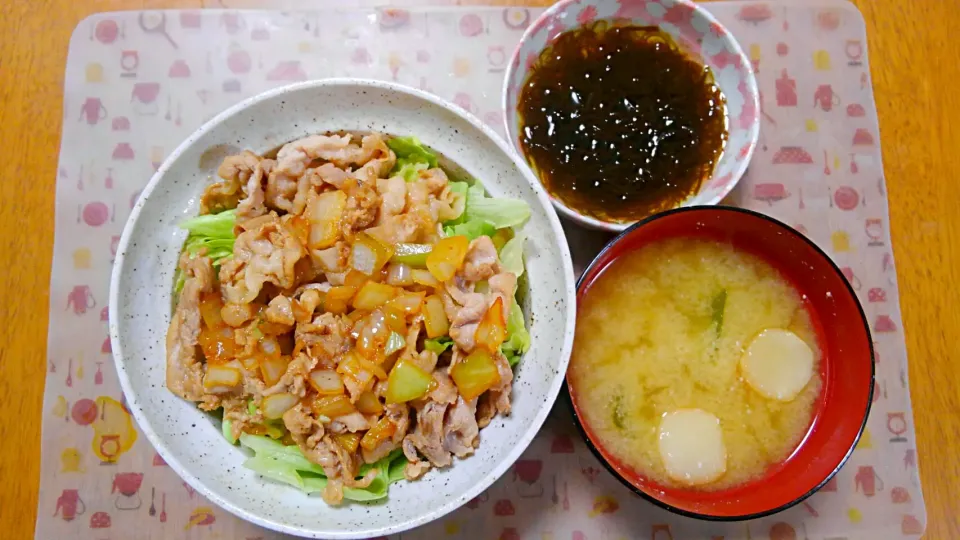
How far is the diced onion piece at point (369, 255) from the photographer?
169 cm

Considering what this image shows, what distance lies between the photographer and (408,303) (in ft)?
5.47

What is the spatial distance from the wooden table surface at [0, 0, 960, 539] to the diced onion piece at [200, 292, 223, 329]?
89 centimetres

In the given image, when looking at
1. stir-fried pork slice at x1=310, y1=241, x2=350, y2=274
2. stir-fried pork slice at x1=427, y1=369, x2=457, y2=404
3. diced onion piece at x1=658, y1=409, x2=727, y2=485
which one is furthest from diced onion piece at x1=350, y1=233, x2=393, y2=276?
diced onion piece at x1=658, y1=409, x2=727, y2=485

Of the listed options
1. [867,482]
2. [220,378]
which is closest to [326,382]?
[220,378]

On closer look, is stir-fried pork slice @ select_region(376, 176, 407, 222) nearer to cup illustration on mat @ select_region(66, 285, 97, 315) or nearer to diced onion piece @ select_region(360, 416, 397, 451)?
diced onion piece @ select_region(360, 416, 397, 451)

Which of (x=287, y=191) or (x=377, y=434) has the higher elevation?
(x=287, y=191)

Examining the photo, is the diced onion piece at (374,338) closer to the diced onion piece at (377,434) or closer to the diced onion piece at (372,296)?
the diced onion piece at (372,296)

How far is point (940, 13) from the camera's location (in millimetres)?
2479

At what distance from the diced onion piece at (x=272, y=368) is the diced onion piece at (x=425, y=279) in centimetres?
40

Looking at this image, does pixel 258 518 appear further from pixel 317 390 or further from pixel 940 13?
pixel 940 13

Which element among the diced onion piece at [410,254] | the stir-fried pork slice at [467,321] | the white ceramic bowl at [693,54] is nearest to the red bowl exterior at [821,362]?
the white ceramic bowl at [693,54]

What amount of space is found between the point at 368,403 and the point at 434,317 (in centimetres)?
29

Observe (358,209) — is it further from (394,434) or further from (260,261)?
(394,434)

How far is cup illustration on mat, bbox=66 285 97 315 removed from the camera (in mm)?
2225
